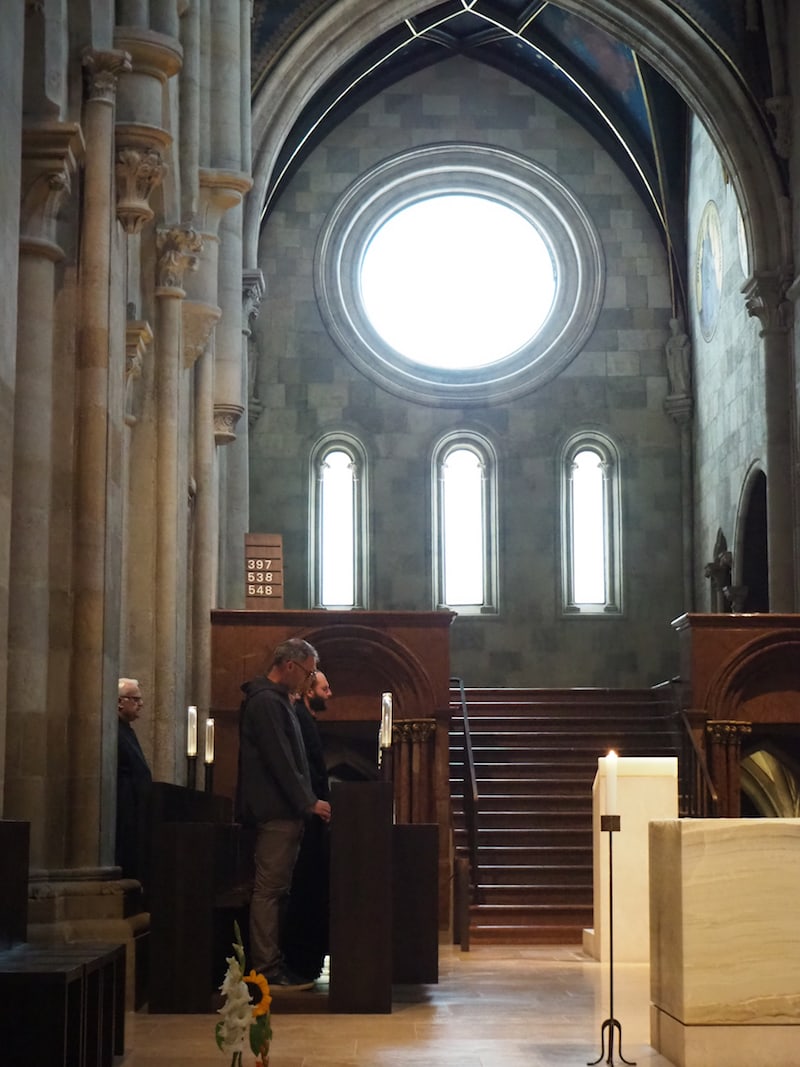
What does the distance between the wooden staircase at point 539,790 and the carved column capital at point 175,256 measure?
5.45m

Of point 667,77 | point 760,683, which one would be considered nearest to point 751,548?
point 667,77

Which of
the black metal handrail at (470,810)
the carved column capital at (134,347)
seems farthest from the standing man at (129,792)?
the black metal handrail at (470,810)

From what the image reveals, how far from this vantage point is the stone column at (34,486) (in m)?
8.20

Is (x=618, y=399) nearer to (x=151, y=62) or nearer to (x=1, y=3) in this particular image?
(x=151, y=62)

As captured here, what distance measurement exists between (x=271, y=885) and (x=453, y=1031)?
3.58 feet

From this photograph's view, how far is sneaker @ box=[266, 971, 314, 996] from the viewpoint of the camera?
7.82 m

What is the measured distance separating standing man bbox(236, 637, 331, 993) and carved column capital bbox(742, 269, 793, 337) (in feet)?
46.0

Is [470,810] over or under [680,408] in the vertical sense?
under

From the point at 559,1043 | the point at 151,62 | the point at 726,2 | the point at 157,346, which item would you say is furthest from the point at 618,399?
the point at 559,1043

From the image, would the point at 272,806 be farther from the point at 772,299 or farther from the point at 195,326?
the point at 772,299

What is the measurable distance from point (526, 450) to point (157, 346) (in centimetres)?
1302

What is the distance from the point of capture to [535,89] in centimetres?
2656

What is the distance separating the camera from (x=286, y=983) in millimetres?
7902

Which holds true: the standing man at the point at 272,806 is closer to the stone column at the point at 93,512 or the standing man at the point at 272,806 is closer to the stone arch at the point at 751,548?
the stone column at the point at 93,512
